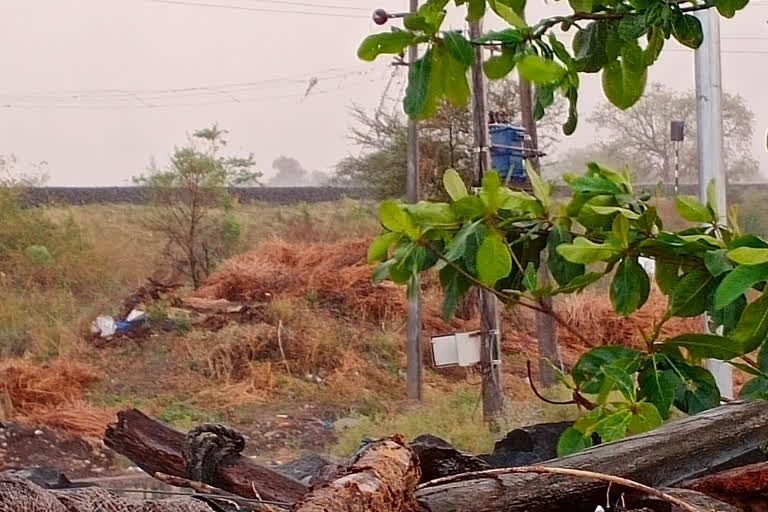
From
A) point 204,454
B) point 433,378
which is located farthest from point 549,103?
point 433,378

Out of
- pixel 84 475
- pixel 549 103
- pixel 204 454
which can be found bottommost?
pixel 84 475

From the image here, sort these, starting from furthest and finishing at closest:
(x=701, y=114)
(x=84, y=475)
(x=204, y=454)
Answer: (x=701, y=114) < (x=84, y=475) < (x=204, y=454)

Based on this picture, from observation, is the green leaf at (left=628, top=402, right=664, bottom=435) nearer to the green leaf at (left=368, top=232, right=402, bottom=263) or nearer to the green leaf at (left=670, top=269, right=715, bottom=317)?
the green leaf at (left=670, top=269, right=715, bottom=317)

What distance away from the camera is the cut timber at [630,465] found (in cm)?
35

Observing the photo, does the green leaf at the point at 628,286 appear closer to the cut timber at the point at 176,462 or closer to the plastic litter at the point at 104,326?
the cut timber at the point at 176,462

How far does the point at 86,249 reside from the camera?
1.52 m

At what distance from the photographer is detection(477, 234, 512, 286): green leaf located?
1.76ft

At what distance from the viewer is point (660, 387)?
1.72 feet

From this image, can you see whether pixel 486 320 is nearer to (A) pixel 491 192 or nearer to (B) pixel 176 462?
(B) pixel 176 462

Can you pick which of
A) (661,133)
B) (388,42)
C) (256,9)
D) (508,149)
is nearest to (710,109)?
(661,133)

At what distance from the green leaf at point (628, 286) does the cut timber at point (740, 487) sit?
158 mm

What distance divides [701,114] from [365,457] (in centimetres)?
132

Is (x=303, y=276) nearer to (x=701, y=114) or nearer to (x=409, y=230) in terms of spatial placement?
(x=701, y=114)

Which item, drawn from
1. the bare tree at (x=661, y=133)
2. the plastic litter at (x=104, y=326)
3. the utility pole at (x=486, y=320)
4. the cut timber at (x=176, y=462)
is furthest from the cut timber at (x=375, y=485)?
the bare tree at (x=661, y=133)
